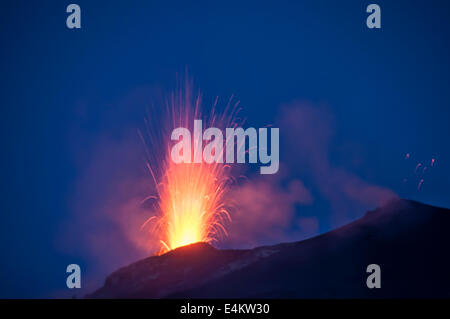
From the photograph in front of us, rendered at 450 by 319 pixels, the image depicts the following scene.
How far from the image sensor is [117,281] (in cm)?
2680

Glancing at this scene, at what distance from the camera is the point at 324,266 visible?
21.8 meters

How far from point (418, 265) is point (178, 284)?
41.5 feet

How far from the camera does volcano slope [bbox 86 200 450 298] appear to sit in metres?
19.8

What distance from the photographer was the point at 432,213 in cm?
2544

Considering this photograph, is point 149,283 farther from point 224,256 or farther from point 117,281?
point 224,256

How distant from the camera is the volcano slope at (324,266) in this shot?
1981 centimetres

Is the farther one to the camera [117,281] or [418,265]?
[117,281]
